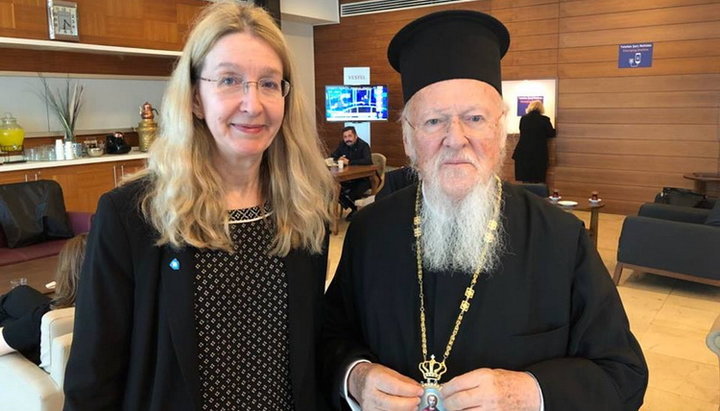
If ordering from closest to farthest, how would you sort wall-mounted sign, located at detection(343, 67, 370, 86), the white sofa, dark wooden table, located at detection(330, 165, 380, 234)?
the white sofa < dark wooden table, located at detection(330, 165, 380, 234) < wall-mounted sign, located at detection(343, 67, 370, 86)

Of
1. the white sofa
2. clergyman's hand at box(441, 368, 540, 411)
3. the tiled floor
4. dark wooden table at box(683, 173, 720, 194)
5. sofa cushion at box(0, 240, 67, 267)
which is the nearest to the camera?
clergyman's hand at box(441, 368, 540, 411)

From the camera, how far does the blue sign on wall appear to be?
25.8 feet

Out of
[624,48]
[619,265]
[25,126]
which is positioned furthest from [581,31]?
[25,126]

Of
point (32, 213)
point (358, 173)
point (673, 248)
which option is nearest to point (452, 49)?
point (673, 248)

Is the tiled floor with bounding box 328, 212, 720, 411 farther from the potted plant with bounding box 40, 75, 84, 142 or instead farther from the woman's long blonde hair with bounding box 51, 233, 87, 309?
the potted plant with bounding box 40, 75, 84, 142

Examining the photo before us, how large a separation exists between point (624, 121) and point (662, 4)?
5.29 feet

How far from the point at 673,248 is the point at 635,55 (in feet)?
13.9

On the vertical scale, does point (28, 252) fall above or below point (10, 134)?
below

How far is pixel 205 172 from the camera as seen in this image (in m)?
1.33

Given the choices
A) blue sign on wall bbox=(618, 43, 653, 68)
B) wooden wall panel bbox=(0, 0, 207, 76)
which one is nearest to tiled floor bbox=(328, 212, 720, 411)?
blue sign on wall bbox=(618, 43, 653, 68)

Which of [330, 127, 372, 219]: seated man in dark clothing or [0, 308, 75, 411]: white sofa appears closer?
[0, 308, 75, 411]: white sofa

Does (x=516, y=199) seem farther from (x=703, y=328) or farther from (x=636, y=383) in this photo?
(x=703, y=328)

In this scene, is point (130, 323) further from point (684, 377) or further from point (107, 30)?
point (107, 30)

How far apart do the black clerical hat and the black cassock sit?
0.32 metres
